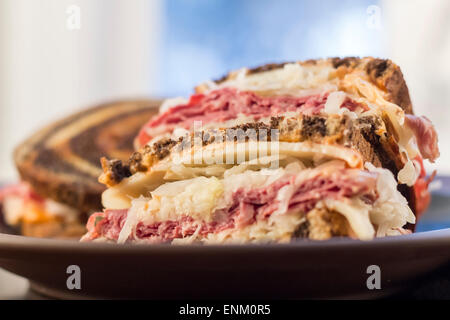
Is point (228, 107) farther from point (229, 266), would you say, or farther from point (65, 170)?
point (65, 170)

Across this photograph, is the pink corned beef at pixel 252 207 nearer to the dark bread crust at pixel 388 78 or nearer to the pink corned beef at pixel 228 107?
the pink corned beef at pixel 228 107

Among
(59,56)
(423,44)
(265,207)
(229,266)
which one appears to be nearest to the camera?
(229,266)

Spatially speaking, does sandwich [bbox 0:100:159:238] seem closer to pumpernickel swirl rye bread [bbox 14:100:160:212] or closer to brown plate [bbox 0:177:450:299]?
pumpernickel swirl rye bread [bbox 14:100:160:212]

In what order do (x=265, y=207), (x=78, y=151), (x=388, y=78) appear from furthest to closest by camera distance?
(x=78, y=151), (x=388, y=78), (x=265, y=207)

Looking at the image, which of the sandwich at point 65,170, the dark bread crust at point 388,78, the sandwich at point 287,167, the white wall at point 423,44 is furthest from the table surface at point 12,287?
the white wall at point 423,44

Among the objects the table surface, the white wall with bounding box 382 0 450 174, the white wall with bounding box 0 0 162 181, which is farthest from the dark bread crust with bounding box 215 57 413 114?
the white wall with bounding box 0 0 162 181

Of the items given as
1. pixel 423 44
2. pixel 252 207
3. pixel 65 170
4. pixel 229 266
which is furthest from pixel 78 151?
pixel 229 266
